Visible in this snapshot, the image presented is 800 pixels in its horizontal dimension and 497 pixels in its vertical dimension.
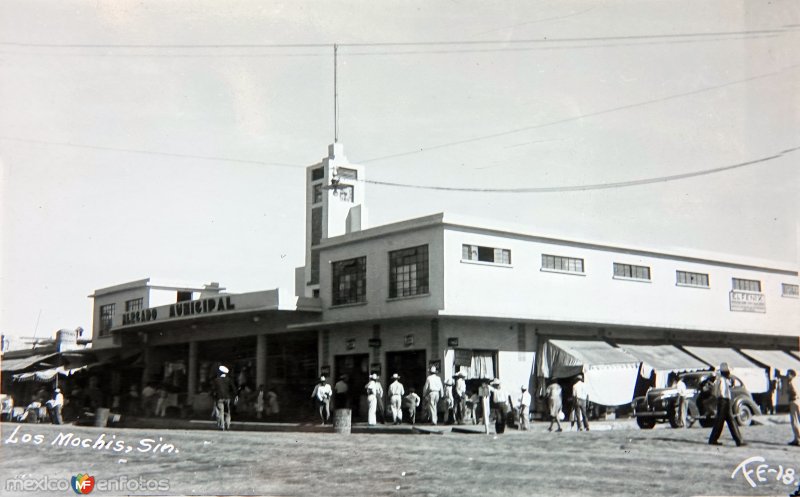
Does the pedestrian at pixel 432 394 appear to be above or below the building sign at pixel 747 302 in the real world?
below

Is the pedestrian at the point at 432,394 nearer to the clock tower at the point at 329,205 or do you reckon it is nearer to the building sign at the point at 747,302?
the clock tower at the point at 329,205

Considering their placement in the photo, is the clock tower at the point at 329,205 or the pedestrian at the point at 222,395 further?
the clock tower at the point at 329,205

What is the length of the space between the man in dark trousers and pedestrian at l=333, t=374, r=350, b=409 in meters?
4.33

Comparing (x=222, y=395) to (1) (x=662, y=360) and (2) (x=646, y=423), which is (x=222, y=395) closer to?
(2) (x=646, y=423)

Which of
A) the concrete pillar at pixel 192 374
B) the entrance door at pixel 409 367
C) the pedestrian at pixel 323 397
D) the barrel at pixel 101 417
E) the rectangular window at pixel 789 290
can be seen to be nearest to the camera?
the pedestrian at pixel 323 397

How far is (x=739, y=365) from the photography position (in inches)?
1266

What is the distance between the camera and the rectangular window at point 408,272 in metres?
27.8

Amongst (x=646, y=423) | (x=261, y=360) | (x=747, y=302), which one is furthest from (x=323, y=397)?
(x=747, y=302)

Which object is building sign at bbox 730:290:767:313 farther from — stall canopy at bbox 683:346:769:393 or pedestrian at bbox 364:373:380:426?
pedestrian at bbox 364:373:380:426

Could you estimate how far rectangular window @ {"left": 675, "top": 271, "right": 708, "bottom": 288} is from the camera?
33312 millimetres

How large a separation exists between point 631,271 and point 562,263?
11.5 feet

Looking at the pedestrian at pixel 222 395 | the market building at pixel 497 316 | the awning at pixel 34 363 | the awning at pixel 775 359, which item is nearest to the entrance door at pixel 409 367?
the market building at pixel 497 316

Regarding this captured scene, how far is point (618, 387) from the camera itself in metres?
28.3

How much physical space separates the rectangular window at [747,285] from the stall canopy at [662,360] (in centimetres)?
531
